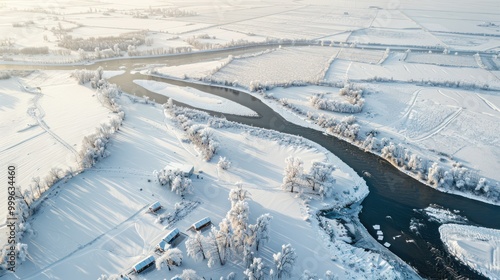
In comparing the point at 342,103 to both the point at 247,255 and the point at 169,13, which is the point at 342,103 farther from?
the point at 169,13

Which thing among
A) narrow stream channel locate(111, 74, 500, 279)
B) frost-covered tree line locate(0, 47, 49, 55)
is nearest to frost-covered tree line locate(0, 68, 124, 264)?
narrow stream channel locate(111, 74, 500, 279)

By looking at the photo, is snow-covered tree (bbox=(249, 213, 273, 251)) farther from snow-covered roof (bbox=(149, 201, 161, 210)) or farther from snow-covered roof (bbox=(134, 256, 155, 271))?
snow-covered roof (bbox=(149, 201, 161, 210))

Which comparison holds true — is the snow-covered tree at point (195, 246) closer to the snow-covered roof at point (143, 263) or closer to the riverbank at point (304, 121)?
the snow-covered roof at point (143, 263)

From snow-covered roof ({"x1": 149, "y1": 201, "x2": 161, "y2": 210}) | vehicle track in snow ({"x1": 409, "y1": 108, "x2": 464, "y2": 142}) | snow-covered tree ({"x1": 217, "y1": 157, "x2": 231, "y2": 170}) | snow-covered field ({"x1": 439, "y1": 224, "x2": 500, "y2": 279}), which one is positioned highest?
vehicle track in snow ({"x1": 409, "y1": 108, "x2": 464, "y2": 142})

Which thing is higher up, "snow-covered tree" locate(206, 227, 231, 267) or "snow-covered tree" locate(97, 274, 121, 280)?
"snow-covered tree" locate(206, 227, 231, 267)

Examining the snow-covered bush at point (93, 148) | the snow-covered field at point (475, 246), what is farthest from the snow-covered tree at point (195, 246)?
the snow-covered field at point (475, 246)
